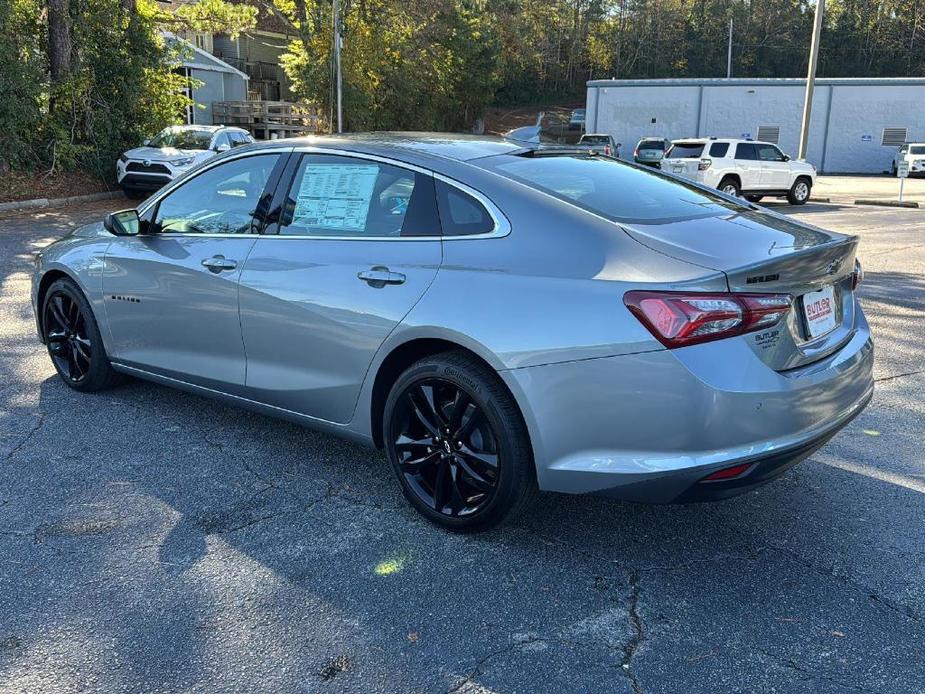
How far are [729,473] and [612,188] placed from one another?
4.68ft

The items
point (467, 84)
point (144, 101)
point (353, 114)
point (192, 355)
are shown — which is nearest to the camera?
point (192, 355)

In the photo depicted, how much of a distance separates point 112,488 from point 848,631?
311 cm

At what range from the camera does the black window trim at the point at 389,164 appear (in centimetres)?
326

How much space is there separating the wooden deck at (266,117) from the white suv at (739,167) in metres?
18.3

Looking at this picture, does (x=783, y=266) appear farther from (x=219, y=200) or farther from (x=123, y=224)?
(x=123, y=224)

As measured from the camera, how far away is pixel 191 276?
420 cm

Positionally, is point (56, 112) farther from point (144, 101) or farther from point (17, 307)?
point (17, 307)

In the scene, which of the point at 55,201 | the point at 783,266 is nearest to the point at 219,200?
the point at 783,266

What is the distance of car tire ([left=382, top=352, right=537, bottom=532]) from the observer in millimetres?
3084

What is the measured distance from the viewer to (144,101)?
65.6 ft

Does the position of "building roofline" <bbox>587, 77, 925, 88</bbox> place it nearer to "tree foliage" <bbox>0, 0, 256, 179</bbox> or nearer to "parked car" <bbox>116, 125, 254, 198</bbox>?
"tree foliage" <bbox>0, 0, 256, 179</bbox>

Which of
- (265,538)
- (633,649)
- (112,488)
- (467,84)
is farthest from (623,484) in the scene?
(467,84)

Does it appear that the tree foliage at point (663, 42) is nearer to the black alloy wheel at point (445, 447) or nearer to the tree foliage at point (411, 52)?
the tree foliage at point (411, 52)

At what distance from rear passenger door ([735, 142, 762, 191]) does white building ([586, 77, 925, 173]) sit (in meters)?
20.1
